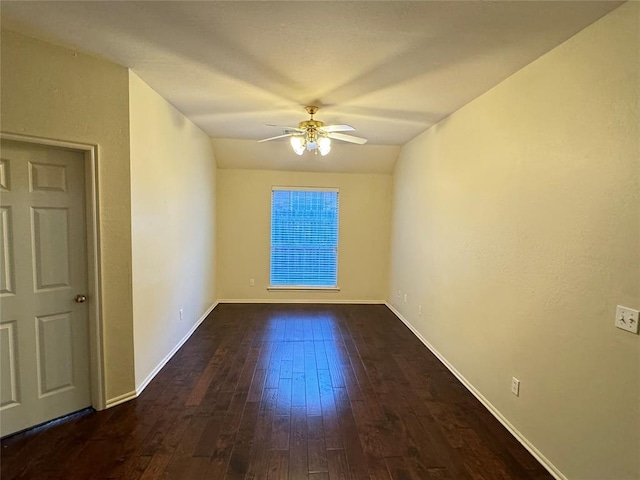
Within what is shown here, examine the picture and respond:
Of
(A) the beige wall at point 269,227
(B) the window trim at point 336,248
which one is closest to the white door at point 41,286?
(A) the beige wall at point 269,227

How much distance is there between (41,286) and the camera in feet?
7.55

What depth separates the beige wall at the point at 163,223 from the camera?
2.69m

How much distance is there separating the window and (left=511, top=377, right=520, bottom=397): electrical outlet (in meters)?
3.61

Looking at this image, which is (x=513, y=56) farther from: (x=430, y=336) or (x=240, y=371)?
(x=240, y=371)

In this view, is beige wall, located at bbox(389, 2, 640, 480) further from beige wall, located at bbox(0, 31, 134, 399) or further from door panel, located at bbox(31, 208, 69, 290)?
door panel, located at bbox(31, 208, 69, 290)

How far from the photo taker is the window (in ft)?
18.5

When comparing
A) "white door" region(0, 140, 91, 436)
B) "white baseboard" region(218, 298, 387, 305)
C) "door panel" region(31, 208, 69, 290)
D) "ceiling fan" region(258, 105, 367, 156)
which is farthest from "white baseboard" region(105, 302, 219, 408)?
"ceiling fan" region(258, 105, 367, 156)

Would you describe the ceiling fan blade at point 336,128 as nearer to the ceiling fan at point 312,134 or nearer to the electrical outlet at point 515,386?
the ceiling fan at point 312,134

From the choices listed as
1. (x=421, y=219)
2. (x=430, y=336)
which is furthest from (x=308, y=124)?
(x=430, y=336)

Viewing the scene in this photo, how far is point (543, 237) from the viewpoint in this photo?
2.09 m

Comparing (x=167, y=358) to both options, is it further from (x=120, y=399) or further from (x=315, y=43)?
(x=315, y=43)

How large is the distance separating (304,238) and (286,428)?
3659mm

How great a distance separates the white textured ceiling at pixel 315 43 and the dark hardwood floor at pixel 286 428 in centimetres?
258

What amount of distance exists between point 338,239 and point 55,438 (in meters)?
4.33
